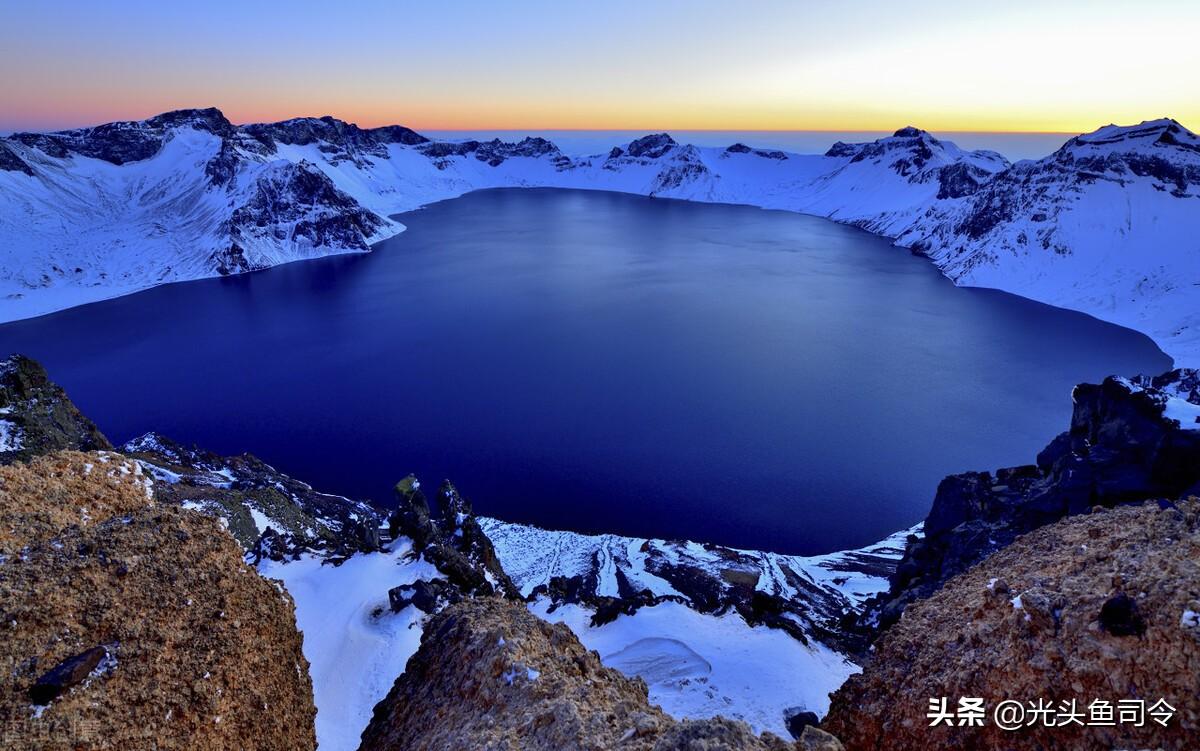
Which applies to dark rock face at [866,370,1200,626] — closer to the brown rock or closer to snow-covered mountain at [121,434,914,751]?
snow-covered mountain at [121,434,914,751]

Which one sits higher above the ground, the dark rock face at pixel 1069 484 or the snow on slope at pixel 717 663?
the dark rock face at pixel 1069 484

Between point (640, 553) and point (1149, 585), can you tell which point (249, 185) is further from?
point (1149, 585)

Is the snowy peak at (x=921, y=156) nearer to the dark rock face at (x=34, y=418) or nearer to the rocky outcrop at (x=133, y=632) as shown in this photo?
the dark rock face at (x=34, y=418)

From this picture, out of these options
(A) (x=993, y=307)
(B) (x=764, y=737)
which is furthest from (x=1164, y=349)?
(B) (x=764, y=737)

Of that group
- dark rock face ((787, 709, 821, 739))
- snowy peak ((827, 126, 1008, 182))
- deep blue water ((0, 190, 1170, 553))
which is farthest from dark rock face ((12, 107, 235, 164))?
snowy peak ((827, 126, 1008, 182))

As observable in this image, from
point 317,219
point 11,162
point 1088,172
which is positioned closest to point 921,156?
point 1088,172

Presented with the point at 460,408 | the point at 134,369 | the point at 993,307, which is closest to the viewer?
the point at 460,408

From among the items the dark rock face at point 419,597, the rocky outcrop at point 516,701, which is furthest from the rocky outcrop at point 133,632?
the dark rock face at point 419,597

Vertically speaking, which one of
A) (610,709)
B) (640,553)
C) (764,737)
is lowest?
(640,553)
